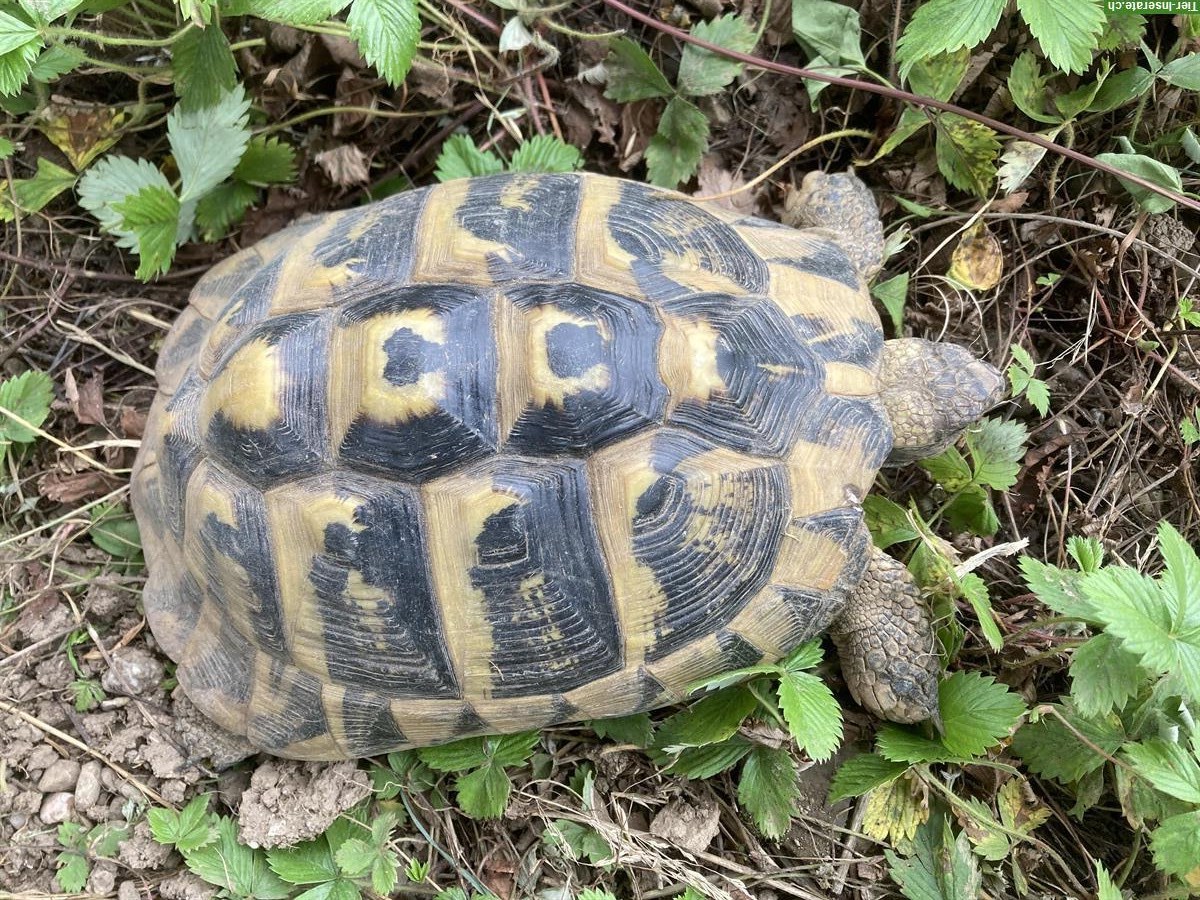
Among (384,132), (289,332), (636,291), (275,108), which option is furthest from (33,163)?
(636,291)

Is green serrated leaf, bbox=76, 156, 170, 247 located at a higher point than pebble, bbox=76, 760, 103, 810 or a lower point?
higher

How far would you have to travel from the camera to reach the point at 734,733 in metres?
2.41

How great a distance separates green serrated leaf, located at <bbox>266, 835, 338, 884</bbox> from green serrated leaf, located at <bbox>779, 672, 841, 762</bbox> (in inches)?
59.7

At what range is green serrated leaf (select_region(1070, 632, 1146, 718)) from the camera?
2.02 meters

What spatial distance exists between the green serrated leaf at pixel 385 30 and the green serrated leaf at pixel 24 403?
178 centimetres

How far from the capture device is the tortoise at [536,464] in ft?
6.47

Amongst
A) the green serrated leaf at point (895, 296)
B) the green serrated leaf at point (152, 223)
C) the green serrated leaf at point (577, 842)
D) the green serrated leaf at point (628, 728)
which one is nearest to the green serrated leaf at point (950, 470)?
the green serrated leaf at point (895, 296)

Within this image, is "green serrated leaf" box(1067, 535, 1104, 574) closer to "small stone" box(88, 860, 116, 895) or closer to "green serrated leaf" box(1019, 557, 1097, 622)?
"green serrated leaf" box(1019, 557, 1097, 622)

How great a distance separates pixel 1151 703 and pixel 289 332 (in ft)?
8.47

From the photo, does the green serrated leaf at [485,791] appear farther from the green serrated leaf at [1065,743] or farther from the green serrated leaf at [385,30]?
the green serrated leaf at [385,30]

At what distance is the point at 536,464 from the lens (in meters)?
1.97

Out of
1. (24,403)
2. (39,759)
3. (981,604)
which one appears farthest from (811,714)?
(24,403)

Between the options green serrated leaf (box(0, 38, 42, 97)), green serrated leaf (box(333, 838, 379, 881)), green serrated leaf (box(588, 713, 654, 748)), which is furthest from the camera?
green serrated leaf (box(588, 713, 654, 748))

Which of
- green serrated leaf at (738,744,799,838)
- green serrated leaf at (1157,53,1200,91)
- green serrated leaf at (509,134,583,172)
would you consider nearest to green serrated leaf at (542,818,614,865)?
green serrated leaf at (738,744,799,838)
